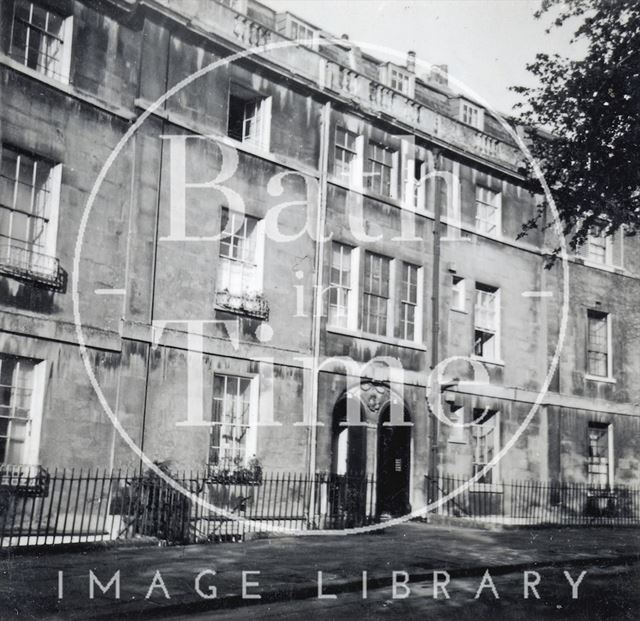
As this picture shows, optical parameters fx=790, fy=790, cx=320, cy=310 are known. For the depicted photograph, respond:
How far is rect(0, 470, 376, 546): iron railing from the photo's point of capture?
1244 cm

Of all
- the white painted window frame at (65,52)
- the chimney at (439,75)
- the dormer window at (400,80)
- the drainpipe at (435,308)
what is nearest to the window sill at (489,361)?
the drainpipe at (435,308)

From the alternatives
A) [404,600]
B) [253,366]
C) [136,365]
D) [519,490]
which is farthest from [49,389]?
[519,490]

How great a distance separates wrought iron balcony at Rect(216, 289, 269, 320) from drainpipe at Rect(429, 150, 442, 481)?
17.0ft

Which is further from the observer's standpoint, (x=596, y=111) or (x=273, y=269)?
(x=273, y=269)

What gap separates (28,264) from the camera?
43.7 ft

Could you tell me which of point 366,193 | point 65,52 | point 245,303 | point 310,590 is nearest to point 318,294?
point 245,303

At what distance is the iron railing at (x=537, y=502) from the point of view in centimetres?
1972

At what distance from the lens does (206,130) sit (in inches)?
641

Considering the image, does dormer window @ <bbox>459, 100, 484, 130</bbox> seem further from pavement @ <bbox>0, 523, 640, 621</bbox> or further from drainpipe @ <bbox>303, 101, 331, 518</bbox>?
pavement @ <bbox>0, 523, 640, 621</bbox>

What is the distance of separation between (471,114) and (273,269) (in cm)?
983

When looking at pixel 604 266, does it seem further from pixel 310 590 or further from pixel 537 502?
pixel 310 590

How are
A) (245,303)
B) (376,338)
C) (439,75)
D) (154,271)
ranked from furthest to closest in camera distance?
(439,75) → (376,338) → (245,303) → (154,271)

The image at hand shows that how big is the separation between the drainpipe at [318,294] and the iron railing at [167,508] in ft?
A: 1.70

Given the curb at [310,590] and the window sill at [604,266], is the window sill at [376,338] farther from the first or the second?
the window sill at [604,266]
